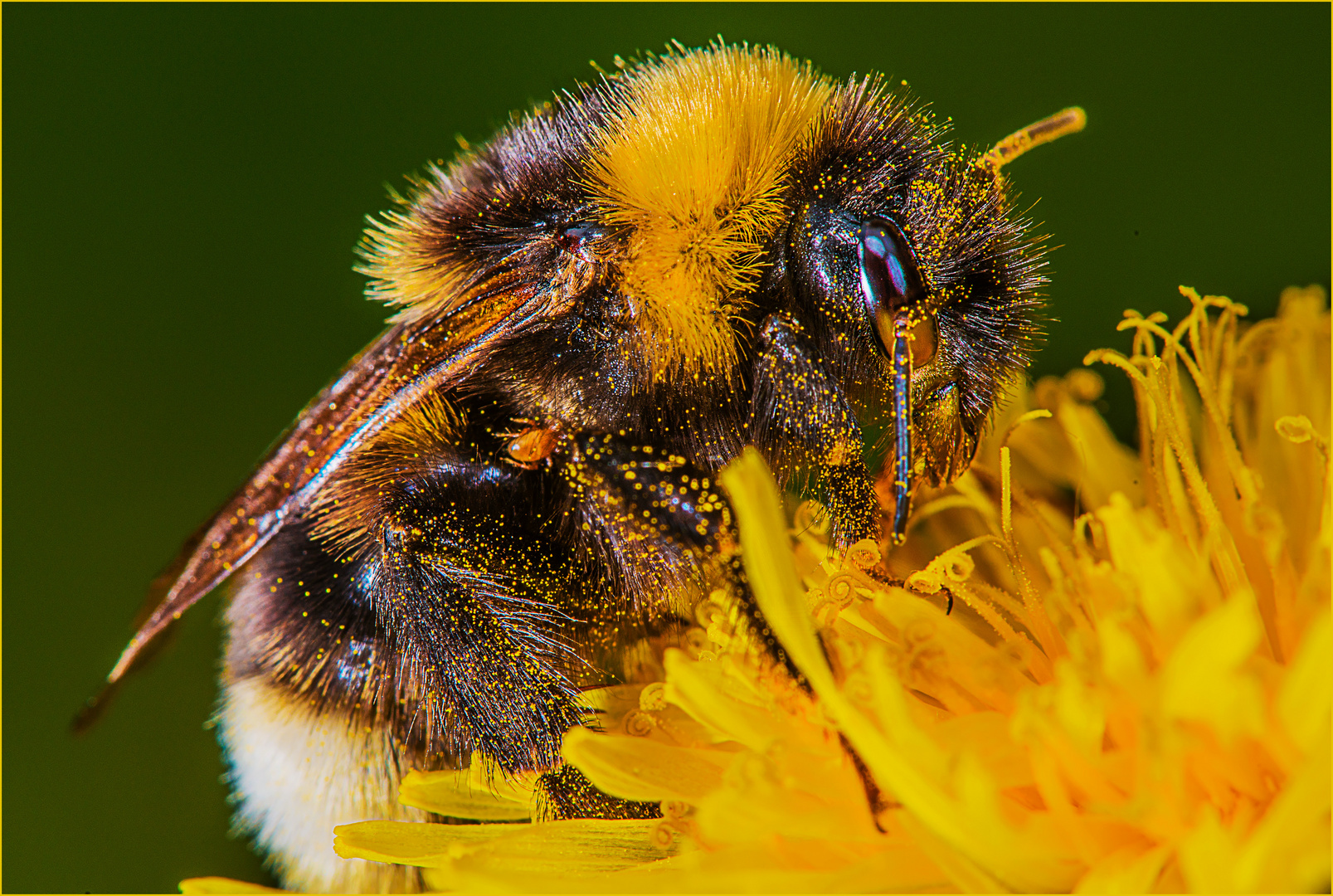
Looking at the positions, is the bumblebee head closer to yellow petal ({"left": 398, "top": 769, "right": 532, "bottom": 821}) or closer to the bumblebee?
the bumblebee

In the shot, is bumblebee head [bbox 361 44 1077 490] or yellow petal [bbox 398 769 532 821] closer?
bumblebee head [bbox 361 44 1077 490]

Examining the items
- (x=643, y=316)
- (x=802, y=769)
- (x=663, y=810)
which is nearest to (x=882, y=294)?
(x=643, y=316)

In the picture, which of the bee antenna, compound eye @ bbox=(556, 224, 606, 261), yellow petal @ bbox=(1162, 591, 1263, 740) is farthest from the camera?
the bee antenna

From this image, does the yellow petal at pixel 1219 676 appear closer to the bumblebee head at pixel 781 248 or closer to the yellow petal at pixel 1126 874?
the yellow petal at pixel 1126 874

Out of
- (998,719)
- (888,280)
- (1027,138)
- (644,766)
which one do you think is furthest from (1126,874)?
(1027,138)

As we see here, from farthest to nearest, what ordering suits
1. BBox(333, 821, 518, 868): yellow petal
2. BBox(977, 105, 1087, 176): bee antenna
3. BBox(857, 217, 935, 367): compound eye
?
BBox(977, 105, 1087, 176): bee antenna < BBox(333, 821, 518, 868): yellow petal < BBox(857, 217, 935, 367): compound eye

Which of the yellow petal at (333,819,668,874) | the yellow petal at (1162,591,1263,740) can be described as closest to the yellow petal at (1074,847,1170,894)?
the yellow petal at (1162,591,1263,740)

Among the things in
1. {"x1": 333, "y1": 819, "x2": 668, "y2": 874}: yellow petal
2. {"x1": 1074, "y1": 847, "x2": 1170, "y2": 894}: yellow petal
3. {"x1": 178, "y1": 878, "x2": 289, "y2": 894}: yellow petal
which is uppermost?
{"x1": 178, "y1": 878, "x2": 289, "y2": 894}: yellow petal
